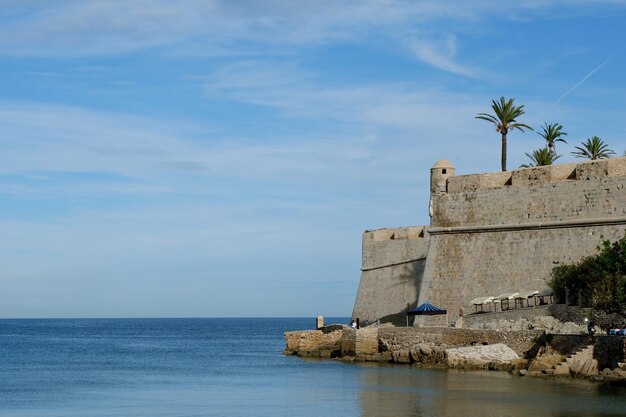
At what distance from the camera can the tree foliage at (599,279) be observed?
86.2ft

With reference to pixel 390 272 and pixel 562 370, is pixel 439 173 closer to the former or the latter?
pixel 390 272

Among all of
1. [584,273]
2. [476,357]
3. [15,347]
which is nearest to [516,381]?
[476,357]

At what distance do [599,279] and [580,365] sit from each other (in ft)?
10.5

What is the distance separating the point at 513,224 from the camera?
3350 cm

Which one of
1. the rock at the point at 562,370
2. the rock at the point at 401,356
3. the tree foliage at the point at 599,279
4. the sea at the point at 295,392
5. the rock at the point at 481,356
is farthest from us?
the rock at the point at 401,356

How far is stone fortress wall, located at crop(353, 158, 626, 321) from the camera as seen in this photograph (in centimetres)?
3138

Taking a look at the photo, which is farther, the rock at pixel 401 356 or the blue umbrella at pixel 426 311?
the blue umbrella at pixel 426 311

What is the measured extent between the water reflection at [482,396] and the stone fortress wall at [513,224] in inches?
240

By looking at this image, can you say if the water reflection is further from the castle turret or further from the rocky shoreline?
the castle turret

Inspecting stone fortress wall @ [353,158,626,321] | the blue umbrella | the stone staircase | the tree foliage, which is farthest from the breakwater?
stone fortress wall @ [353,158,626,321]

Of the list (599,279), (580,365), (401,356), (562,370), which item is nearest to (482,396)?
(562,370)

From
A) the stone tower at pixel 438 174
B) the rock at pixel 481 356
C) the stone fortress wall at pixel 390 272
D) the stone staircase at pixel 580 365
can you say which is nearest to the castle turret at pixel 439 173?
the stone tower at pixel 438 174

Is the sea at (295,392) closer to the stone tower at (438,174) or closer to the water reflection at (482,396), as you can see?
the water reflection at (482,396)

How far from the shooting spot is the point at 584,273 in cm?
2994
